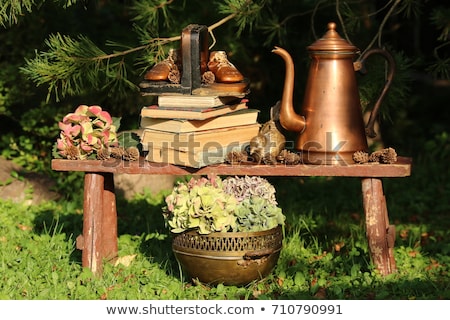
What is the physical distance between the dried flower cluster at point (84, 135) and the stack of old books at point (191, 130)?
20 centimetres

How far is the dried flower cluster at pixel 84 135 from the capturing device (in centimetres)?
382

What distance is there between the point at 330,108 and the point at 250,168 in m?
0.46

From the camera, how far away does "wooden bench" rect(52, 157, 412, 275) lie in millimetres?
3588

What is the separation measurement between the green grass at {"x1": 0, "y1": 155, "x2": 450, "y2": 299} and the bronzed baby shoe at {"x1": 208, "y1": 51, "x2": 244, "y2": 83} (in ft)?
3.11

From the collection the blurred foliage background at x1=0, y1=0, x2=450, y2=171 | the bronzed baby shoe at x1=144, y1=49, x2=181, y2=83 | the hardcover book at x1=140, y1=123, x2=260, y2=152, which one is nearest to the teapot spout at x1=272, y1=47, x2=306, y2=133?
the hardcover book at x1=140, y1=123, x2=260, y2=152

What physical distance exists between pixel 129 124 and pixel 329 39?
2.44 m

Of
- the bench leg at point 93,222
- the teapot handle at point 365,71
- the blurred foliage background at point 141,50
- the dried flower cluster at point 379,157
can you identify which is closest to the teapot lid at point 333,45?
the teapot handle at point 365,71

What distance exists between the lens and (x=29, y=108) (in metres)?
5.80

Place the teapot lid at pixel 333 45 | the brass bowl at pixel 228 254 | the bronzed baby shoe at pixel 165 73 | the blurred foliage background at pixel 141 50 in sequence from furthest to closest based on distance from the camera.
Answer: the blurred foliage background at pixel 141 50, the bronzed baby shoe at pixel 165 73, the teapot lid at pixel 333 45, the brass bowl at pixel 228 254

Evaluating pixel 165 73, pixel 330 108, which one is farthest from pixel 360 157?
pixel 165 73

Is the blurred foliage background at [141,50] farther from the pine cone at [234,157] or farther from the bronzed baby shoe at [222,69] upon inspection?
the pine cone at [234,157]
